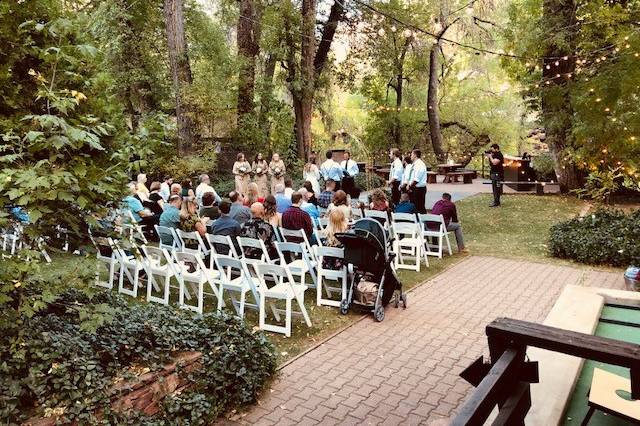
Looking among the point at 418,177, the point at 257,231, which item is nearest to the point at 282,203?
the point at 257,231

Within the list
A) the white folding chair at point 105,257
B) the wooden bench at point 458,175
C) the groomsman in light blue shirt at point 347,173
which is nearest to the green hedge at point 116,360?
the white folding chair at point 105,257

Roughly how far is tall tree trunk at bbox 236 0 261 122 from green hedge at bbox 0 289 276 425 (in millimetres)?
12631

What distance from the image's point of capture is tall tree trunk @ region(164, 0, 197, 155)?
49.1 feet

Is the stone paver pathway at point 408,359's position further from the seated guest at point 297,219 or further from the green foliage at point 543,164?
the green foliage at point 543,164

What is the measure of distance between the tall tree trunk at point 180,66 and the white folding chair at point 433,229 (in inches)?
360

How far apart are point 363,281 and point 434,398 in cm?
223

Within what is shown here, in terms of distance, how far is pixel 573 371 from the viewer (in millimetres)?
3953

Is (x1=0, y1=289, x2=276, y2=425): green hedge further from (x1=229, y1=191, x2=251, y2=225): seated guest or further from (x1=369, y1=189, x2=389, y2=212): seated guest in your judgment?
(x1=369, y1=189, x2=389, y2=212): seated guest

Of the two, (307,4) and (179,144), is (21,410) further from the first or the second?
(307,4)

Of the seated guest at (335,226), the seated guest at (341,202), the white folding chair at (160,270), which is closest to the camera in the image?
the white folding chair at (160,270)

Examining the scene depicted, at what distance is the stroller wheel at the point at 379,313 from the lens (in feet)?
20.0

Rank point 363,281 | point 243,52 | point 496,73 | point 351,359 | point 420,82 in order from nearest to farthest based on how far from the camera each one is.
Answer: point 351,359 → point 363,281 → point 243,52 → point 420,82 → point 496,73

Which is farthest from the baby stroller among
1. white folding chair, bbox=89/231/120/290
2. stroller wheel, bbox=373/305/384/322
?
white folding chair, bbox=89/231/120/290

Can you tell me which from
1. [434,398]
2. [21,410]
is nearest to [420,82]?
[434,398]
